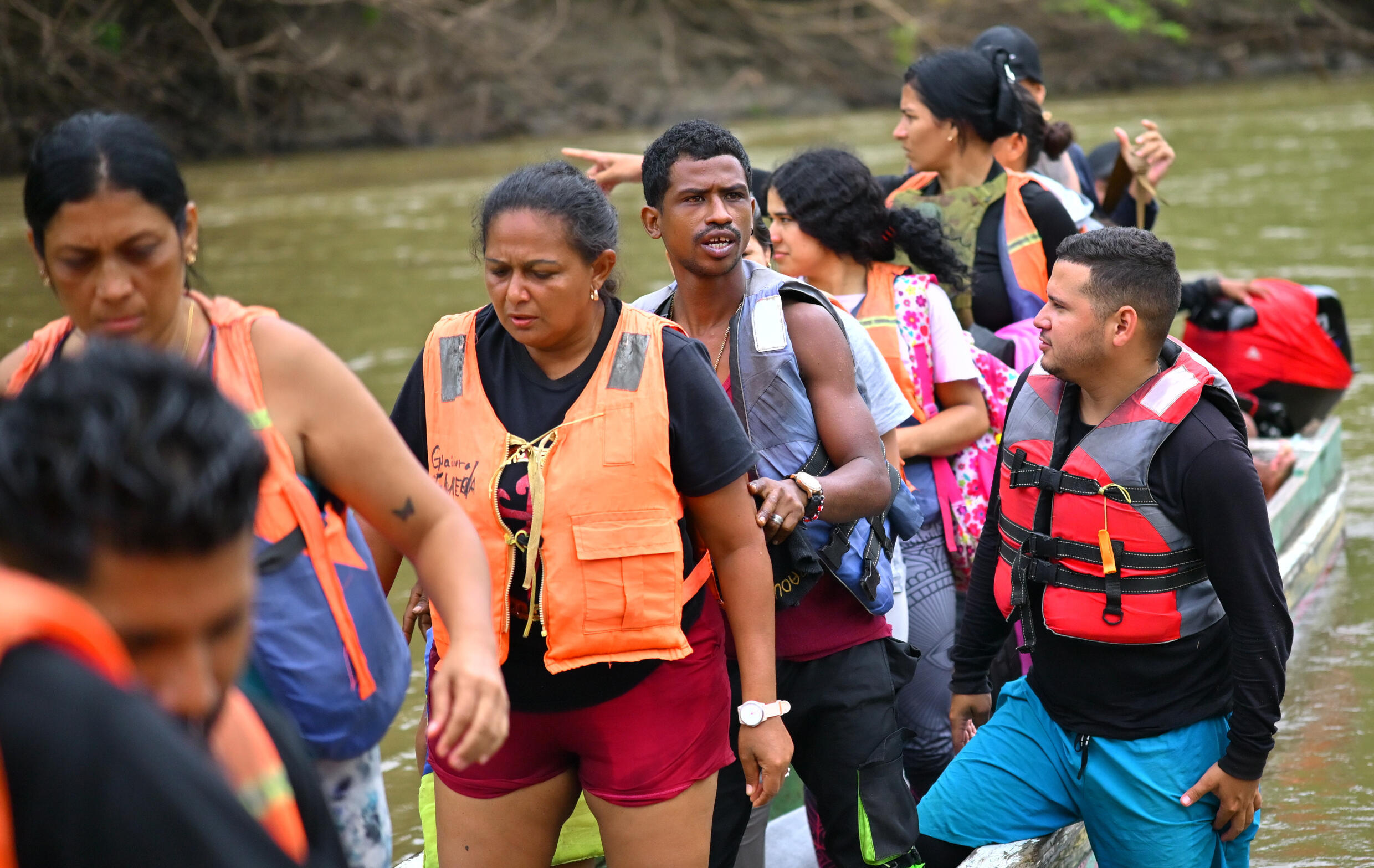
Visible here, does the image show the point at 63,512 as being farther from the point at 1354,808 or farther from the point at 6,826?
the point at 1354,808

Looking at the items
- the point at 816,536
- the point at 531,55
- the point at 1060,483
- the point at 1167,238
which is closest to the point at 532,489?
the point at 816,536

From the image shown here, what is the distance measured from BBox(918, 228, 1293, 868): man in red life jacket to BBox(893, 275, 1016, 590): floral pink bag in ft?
2.28

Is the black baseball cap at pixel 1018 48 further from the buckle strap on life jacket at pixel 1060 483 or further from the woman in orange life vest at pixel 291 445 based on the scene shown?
the woman in orange life vest at pixel 291 445

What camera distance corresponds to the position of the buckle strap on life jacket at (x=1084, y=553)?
288 cm

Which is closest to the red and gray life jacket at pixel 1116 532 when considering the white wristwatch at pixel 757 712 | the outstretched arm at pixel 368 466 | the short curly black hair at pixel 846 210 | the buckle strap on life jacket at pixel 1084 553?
the buckle strap on life jacket at pixel 1084 553

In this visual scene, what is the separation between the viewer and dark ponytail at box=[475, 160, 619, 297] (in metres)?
2.61

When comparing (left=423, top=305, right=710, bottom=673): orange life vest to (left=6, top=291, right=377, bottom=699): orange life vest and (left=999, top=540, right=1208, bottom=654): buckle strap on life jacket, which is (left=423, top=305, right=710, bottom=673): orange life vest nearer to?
(left=6, top=291, right=377, bottom=699): orange life vest

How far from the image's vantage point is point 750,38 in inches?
950

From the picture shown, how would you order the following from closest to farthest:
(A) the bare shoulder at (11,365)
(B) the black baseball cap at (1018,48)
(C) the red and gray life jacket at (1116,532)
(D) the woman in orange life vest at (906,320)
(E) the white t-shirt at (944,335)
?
(A) the bare shoulder at (11,365)
(C) the red and gray life jacket at (1116,532)
(D) the woman in orange life vest at (906,320)
(E) the white t-shirt at (944,335)
(B) the black baseball cap at (1018,48)

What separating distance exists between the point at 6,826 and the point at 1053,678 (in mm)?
2459

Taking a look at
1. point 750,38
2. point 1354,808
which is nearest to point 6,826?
point 1354,808

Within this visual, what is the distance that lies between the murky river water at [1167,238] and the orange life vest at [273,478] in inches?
60.3

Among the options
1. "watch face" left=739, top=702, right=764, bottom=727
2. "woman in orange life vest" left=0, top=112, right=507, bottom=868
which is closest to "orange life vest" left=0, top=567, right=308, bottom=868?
"woman in orange life vest" left=0, top=112, right=507, bottom=868

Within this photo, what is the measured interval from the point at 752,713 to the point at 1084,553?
81cm
